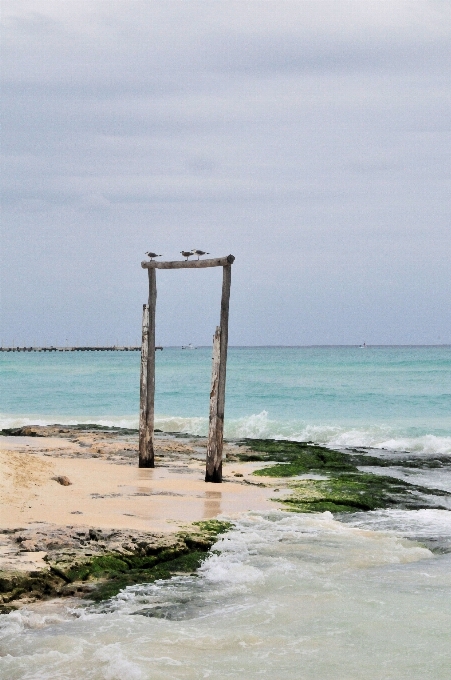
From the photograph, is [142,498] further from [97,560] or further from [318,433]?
[318,433]

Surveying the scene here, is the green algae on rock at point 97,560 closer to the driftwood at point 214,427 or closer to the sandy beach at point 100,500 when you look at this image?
the sandy beach at point 100,500

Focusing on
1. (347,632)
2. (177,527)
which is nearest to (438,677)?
(347,632)

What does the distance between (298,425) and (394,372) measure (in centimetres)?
4421

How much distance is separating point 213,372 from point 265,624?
6.30m

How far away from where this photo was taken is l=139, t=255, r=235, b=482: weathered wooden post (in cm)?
1307

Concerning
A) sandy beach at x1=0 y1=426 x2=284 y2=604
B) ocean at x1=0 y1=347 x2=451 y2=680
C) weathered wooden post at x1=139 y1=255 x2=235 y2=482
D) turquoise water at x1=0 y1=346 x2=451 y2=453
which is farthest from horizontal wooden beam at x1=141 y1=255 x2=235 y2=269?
turquoise water at x1=0 y1=346 x2=451 y2=453

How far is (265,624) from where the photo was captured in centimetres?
704

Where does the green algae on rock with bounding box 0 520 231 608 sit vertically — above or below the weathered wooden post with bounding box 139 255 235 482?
below

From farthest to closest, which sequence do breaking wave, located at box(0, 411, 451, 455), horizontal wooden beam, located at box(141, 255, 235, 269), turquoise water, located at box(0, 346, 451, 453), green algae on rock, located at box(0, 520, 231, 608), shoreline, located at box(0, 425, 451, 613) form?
1. turquoise water, located at box(0, 346, 451, 453)
2. breaking wave, located at box(0, 411, 451, 455)
3. horizontal wooden beam, located at box(141, 255, 235, 269)
4. shoreline, located at box(0, 425, 451, 613)
5. green algae on rock, located at box(0, 520, 231, 608)

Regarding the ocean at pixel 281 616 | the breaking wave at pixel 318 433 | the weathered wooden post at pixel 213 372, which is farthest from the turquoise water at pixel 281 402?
the ocean at pixel 281 616

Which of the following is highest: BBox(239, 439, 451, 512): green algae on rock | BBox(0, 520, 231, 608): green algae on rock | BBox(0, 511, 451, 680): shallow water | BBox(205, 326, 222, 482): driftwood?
BBox(205, 326, 222, 482): driftwood

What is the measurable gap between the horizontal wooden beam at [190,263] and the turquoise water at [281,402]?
39.8ft

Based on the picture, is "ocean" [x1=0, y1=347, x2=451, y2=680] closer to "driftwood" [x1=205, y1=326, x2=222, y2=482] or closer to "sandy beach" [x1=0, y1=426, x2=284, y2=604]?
"sandy beach" [x1=0, y1=426, x2=284, y2=604]

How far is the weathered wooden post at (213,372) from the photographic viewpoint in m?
13.1
